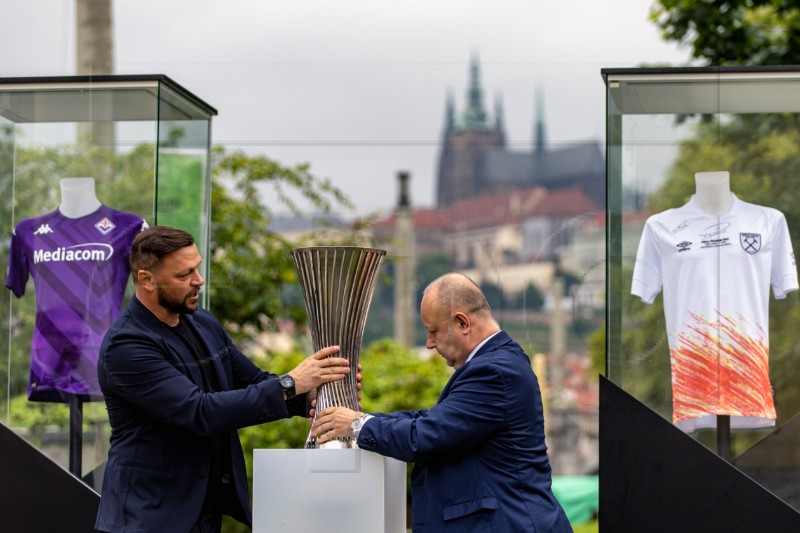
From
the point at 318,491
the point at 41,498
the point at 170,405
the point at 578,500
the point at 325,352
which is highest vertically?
the point at 325,352

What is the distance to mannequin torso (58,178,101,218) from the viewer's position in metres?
5.07

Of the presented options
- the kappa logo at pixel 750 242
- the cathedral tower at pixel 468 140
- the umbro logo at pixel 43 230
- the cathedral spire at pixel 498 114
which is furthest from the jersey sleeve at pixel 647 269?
the cathedral spire at pixel 498 114

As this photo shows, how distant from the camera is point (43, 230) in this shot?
504 cm

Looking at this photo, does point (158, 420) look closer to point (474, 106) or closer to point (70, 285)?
point (70, 285)

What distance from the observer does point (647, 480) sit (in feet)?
14.5

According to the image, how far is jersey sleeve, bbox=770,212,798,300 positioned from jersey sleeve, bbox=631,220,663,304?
18.4 inches

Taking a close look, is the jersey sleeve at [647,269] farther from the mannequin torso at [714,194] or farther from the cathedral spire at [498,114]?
the cathedral spire at [498,114]

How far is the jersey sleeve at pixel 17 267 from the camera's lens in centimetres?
507

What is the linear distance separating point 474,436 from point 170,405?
876 mm

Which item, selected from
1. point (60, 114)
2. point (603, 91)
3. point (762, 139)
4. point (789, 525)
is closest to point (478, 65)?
point (603, 91)

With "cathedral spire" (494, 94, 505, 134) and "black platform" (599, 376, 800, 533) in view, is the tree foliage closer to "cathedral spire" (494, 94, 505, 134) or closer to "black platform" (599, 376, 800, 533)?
"cathedral spire" (494, 94, 505, 134)

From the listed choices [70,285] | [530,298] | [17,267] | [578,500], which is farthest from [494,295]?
[578,500]

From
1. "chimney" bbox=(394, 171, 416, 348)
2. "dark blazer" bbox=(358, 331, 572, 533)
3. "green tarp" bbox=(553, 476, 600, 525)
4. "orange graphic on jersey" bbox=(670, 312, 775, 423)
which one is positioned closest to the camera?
"dark blazer" bbox=(358, 331, 572, 533)

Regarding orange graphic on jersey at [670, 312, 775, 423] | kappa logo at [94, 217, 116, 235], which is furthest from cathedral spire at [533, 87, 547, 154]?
kappa logo at [94, 217, 116, 235]
